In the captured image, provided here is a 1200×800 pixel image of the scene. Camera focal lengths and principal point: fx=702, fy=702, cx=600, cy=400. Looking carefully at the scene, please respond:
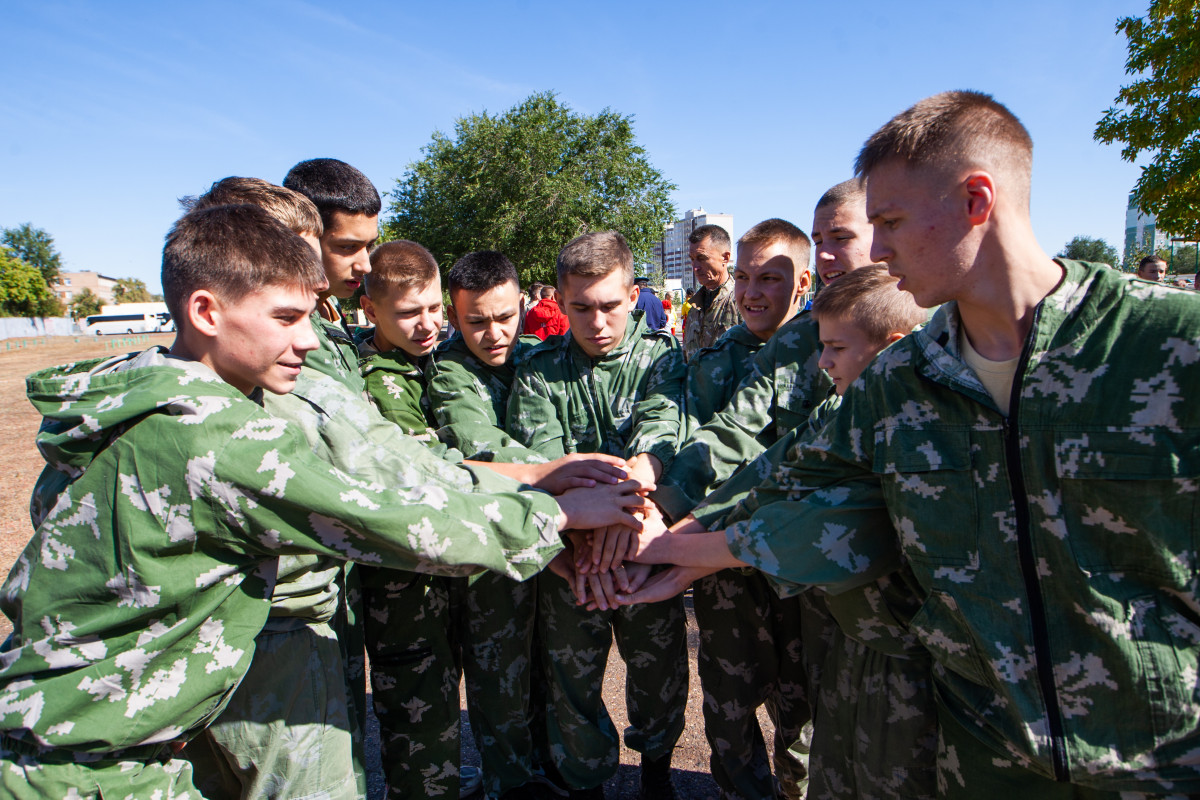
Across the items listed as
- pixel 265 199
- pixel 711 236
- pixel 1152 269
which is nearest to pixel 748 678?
pixel 265 199

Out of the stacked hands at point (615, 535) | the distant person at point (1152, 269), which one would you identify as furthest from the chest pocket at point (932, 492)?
the distant person at point (1152, 269)

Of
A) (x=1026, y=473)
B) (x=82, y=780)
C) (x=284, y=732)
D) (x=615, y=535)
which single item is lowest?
(x=284, y=732)

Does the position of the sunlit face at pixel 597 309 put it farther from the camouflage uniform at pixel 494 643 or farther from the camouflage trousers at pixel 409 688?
the camouflage trousers at pixel 409 688

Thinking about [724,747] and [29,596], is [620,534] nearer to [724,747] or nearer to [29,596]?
[724,747]

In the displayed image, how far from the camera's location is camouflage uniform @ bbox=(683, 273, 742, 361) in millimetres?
7797

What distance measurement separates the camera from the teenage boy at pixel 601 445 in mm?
3244

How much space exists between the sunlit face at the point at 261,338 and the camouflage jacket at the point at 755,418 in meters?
1.63

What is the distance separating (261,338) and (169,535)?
1.97 feet

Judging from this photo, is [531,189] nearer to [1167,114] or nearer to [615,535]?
[1167,114]

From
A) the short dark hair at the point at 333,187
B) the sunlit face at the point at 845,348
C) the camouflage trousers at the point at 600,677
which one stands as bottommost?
the camouflage trousers at the point at 600,677

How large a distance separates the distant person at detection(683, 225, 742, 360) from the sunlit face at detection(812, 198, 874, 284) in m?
4.04

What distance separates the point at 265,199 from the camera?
2801 mm

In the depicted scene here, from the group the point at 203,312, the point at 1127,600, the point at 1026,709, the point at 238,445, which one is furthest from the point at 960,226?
the point at 203,312

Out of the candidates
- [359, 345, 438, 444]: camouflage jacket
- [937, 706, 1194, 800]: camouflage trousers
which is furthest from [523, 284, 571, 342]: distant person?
[937, 706, 1194, 800]: camouflage trousers
